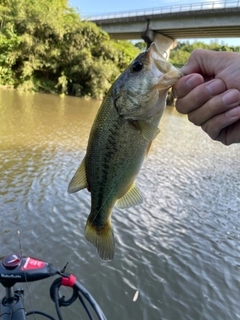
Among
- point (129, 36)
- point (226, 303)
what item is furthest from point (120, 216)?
point (129, 36)

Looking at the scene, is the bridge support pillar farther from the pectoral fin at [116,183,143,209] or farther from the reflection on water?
the pectoral fin at [116,183,143,209]

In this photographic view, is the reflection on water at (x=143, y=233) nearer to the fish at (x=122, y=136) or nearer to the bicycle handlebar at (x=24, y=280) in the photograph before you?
the bicycle handlebar at (x=24, y=280)

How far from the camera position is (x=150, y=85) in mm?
1826

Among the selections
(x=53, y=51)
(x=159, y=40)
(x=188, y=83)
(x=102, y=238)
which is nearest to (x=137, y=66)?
(x=188, y=83)

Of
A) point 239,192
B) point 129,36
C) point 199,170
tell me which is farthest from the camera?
point 129,36

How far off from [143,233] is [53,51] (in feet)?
83.2

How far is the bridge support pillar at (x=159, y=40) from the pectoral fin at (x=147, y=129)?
1176 inches

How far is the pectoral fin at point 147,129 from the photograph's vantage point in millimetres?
1895

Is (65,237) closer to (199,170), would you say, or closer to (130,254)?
(130,254)

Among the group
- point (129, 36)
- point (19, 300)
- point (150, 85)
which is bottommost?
point (19, 300)

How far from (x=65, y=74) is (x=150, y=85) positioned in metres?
29.1

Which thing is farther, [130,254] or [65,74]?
[65,74]

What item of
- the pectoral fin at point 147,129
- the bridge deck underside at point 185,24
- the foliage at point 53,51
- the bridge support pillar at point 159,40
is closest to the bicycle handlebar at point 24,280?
the pectoral fin at point 147,129

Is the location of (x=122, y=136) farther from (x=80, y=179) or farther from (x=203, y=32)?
(x=203, y=32)
